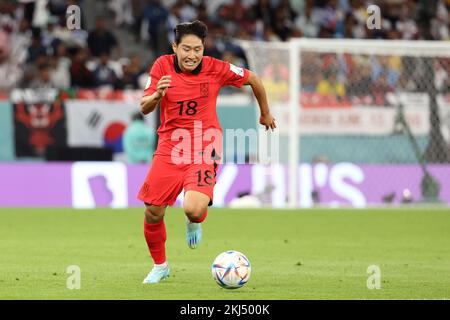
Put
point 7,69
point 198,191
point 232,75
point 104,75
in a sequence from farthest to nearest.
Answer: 1. point 104,75
2. point 7,69
3. point 232,75
4. point 198,191

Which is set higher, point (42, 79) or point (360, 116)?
point (42, 79)

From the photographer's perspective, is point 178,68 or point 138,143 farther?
point 138,143

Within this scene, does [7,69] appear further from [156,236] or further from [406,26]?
[156,236]

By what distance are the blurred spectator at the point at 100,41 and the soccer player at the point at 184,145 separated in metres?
14.1

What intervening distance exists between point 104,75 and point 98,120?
194 cm

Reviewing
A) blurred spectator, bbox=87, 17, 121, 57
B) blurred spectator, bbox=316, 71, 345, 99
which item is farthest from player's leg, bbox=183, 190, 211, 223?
blurred spectator, bbox=87, 17, 121, 57

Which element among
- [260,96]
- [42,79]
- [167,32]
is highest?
[167,32]

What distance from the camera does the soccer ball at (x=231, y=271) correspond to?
372 inches

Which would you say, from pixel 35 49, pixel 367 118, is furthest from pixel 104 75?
pixel 367 118

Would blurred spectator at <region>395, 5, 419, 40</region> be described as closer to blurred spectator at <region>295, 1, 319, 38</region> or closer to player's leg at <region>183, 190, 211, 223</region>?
blurred spectator at <region>295, 1, 319, 38</region>

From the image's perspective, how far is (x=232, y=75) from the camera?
10.5 meters

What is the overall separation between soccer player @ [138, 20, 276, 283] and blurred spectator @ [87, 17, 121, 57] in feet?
46.2
